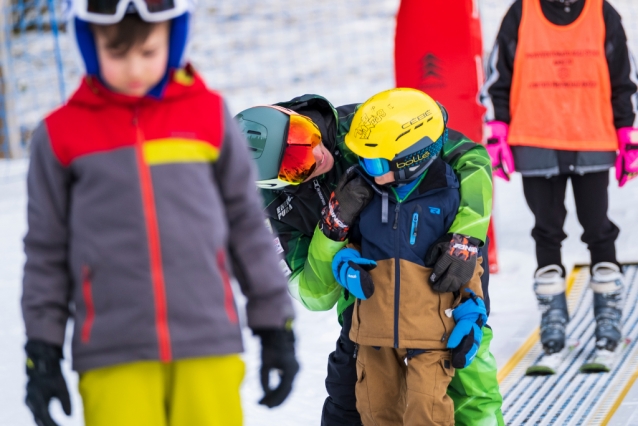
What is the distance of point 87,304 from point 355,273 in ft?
3.30

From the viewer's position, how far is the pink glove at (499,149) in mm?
3801

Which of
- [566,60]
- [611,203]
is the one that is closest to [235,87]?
[611,203]

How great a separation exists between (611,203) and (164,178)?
532cm

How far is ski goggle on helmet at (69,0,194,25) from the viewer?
61.6 inches

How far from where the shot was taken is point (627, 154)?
3656mm

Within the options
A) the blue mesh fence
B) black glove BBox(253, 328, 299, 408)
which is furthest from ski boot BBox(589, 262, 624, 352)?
the blue mesh fence

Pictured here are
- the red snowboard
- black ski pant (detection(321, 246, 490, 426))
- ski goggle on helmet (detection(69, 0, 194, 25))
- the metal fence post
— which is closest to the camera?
ski goggle on helmet (detection(69, 0, 194, 25))

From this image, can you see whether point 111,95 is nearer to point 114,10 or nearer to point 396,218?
point 114,10

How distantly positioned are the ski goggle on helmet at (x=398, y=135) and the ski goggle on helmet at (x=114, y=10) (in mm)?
945

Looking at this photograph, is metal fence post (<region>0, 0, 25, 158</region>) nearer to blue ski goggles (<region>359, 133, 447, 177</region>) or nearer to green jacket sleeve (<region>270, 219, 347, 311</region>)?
green jacket sleeve (<region>270, 219, 347, 311</region>)

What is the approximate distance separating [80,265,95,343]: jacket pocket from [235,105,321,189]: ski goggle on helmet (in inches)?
39.9

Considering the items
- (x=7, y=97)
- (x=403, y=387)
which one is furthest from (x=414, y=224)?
(x=7, y=97)

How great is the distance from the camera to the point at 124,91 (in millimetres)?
1636

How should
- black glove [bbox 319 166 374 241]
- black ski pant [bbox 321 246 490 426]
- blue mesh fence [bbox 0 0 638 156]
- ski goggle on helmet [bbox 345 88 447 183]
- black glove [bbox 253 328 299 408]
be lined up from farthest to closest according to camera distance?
blue mesh fence [bbox 0 0 638 156] → black ski pant [bbox 321 246 490 426] → black glove [bbox 319 166 374 241] → ski goggle on helmet [bbox 345 88 447 183] → black glove [bbox 253 328 299 408]
